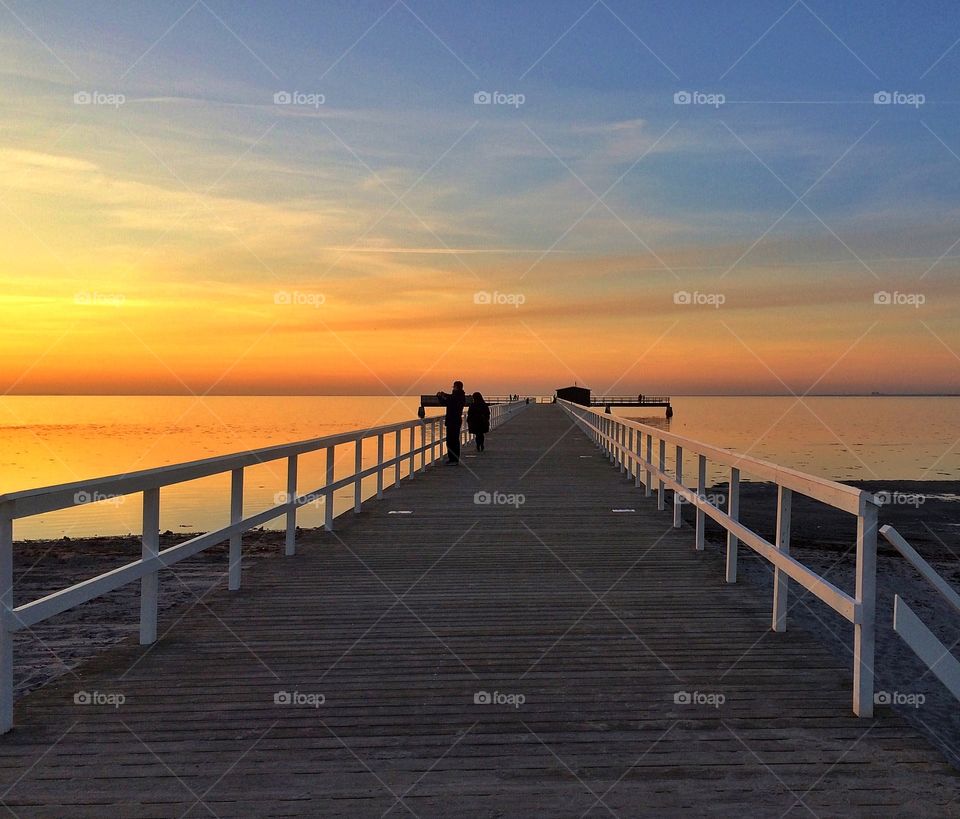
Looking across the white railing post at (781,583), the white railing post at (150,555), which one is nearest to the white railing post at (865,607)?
the white railing post at (781,583)

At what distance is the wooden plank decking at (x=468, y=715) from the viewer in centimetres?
345

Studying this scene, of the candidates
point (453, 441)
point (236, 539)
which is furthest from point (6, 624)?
point (453, 441)

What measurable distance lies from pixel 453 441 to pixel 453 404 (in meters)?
1.19

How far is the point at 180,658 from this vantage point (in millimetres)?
5297

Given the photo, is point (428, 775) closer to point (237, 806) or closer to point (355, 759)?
point (355, 759)

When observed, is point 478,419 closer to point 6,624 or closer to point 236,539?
point 236,539

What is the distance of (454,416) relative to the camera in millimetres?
20062

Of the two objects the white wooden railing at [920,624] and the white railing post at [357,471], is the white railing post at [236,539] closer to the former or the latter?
the white railing post at [357,471]

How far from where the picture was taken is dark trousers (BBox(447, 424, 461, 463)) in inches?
806

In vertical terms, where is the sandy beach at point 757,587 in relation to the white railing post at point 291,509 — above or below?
below

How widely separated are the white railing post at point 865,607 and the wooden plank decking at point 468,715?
0.13m

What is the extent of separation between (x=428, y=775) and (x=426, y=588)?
3800mm

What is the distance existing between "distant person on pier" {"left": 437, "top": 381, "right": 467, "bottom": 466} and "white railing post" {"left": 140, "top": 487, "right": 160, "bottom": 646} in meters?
13.4

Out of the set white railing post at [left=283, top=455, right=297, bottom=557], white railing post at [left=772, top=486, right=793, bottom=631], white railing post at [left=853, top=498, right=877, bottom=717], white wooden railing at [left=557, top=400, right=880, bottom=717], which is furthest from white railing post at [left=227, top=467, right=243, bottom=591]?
white railing post at [left=853, top=498, right=877, bottom=717]
